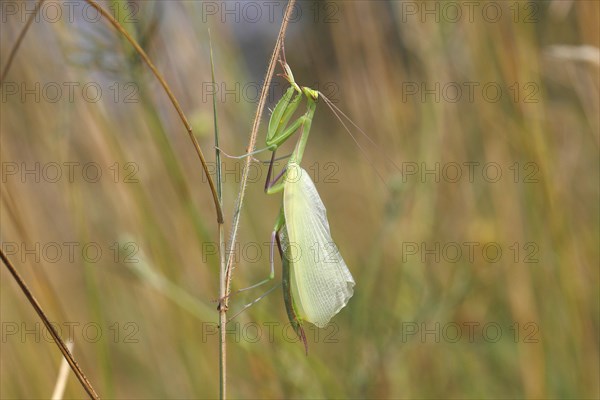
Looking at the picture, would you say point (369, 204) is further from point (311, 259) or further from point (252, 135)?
point (252, 135)

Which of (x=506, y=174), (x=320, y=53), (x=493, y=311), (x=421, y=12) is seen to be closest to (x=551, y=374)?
(x=493, y=311)

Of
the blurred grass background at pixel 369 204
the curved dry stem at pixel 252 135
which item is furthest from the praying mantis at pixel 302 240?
the blurred grass background at pixel 369 204

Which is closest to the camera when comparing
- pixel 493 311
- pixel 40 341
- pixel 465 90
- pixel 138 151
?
pixel 40 341

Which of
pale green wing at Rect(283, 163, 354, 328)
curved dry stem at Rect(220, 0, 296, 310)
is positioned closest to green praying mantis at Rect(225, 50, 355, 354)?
pale green wing at Rect(283, 163, 354, 328)

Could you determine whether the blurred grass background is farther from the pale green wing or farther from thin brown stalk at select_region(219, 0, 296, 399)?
thin brown stalk at select_region(219, 0, 296, 399)

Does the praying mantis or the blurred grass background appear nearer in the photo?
the praying mantis

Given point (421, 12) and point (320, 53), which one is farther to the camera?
point (320, 53)

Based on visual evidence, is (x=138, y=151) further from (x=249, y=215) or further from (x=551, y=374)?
(x=551, y=374)

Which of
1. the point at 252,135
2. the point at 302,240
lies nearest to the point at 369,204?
the point at 302,240
